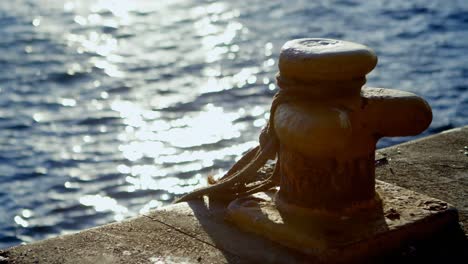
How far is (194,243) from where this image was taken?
12.3ft

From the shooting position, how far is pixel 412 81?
9.48 metres

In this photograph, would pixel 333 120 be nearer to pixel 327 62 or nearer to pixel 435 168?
pixel 327 62

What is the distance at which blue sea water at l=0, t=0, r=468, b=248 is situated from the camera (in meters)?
7.55

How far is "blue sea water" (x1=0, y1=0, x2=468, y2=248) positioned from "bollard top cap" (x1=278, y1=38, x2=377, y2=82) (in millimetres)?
3647

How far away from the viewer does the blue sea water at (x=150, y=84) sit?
7547 mm

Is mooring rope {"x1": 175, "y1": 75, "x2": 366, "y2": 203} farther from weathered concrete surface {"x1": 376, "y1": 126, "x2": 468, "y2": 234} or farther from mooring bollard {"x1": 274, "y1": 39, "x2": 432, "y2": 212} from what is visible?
weathered concrete surface {"x1": 376, "y1": 126, "x2": 468, "y2": 234}

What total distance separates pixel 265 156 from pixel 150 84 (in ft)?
19.9

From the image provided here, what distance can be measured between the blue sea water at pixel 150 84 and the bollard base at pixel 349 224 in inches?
132

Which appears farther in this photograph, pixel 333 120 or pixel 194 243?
pixel 194 243

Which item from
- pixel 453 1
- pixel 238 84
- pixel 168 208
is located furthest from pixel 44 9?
pixel 168 208

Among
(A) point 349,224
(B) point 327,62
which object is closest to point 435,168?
(A) point 349,224

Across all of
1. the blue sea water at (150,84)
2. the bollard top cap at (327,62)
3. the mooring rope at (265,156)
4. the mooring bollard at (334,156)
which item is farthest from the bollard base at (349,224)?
the blue sea water at (150,84)

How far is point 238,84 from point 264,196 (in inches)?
229

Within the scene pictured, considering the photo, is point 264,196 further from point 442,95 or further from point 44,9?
point 44,9
